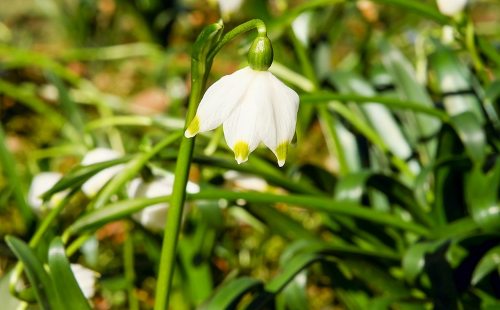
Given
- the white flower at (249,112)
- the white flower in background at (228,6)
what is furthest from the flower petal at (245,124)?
the white flower in background at (228,6)

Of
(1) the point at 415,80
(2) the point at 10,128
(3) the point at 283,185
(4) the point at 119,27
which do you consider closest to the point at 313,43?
(1) the point at 415,80

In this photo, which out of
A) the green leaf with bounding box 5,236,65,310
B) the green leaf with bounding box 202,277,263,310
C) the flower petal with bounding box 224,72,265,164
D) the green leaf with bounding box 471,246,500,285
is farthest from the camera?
the green leaf with bounding box 471,246,500,285

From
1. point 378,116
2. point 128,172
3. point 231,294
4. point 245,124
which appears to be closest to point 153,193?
point 128,172

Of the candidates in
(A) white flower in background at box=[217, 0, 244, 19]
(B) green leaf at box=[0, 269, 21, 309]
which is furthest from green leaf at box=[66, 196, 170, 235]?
(A) white flower in background at box=[217, 0, 244, 19]

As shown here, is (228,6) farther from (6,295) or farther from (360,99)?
(6,295)

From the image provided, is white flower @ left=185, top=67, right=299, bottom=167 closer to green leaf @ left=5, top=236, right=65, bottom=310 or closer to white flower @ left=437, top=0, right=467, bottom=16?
green leaf @ left=5, top=236, right=65, bottom=310
